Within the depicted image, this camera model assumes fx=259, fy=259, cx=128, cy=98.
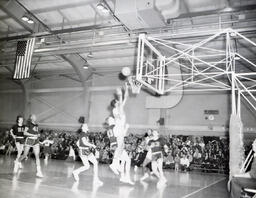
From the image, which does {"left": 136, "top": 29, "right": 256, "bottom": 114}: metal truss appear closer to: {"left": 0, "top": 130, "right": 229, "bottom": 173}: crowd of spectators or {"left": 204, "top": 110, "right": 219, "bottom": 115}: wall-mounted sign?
{"left": 204, "top": 110, "right": 219, "bottom": 115}: wall-mounted sign

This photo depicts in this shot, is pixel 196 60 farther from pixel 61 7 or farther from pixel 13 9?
pixel 13 9

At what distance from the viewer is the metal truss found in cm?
747

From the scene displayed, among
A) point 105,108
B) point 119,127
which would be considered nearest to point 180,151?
point 105,108

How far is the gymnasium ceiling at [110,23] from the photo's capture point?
32.2 feet

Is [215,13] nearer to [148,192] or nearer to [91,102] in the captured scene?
[148,192]

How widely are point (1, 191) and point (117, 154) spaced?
345 cm

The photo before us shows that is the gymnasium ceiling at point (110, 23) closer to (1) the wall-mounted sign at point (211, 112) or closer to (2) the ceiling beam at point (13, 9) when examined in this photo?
(2) the ceiling beam at point (13, 9)

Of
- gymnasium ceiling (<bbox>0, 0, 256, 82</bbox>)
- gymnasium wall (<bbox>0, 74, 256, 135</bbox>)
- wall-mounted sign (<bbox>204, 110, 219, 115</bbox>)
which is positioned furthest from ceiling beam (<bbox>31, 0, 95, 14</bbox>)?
wall-mounted sign (<bbox>204, 110, 219, 115</bbox>)

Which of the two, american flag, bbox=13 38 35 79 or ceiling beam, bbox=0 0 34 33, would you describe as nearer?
american flag, bbox=13 38 35 79

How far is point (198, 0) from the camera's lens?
10.8m

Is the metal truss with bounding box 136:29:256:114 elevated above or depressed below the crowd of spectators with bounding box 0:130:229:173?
above

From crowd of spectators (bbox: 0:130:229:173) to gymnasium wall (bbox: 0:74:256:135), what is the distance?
551 millimetres

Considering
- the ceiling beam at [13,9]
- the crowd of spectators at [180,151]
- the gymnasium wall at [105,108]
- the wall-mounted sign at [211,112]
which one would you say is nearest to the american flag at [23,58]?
the ceiling beam at [13,9]

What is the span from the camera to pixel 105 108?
736 inches
